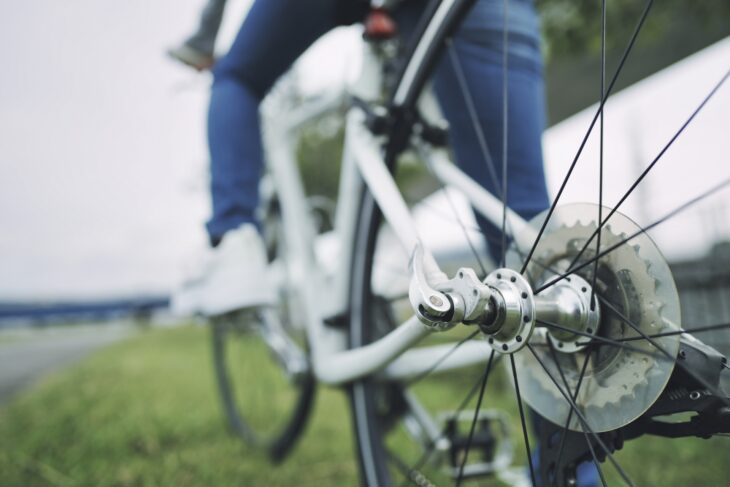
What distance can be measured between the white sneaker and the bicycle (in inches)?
7.5

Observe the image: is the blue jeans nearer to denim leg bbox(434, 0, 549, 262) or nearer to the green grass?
denim leg bbox(434, 0, 549, 262)

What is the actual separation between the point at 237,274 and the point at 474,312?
70 cm

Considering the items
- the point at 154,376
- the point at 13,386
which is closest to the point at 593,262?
the point at 154,376

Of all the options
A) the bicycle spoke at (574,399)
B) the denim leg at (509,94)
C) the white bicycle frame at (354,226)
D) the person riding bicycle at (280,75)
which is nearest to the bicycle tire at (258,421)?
the white bicycle frame at (354,226)

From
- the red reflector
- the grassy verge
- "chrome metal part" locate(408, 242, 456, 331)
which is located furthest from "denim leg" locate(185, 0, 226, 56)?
the grassy verge

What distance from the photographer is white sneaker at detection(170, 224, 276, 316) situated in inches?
47.1

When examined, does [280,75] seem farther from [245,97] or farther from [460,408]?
[460,408]

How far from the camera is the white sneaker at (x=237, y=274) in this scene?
1197 millimetres

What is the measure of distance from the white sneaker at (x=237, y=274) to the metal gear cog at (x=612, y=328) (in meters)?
0.69

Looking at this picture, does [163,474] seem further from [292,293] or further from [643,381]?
[643,381]

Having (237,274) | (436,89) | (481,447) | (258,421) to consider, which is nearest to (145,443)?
(258,421)

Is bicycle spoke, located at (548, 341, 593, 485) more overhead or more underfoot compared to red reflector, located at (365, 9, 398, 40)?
more underfoot

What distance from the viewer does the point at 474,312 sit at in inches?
25.8

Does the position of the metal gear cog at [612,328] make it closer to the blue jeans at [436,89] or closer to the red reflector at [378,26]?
the blue jeans at [436,89]
